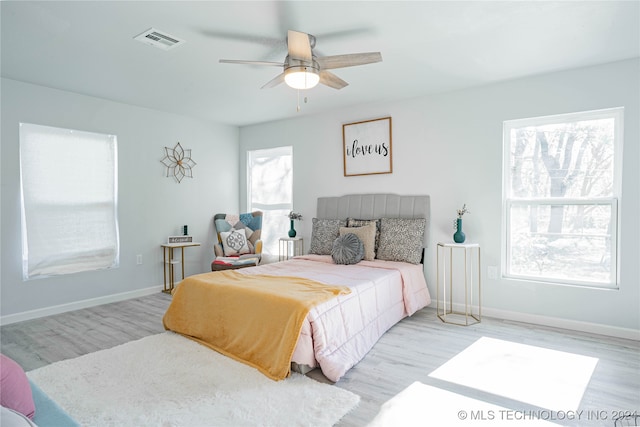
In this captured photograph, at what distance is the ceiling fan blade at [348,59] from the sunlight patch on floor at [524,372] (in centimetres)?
221

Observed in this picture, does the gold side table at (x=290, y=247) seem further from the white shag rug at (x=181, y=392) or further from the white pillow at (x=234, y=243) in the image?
the white shag rug at (x=181, y=392)

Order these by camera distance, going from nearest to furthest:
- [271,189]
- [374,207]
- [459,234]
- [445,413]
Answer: [445,413] → [459,234] → [374,207] → [271,189]

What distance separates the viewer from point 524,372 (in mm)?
2516

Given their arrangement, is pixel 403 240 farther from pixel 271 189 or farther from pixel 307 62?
pixel 271 189

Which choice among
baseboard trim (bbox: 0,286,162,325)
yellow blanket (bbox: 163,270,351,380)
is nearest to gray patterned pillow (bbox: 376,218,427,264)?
yellow blanket (bbox: 163,270,351,380)

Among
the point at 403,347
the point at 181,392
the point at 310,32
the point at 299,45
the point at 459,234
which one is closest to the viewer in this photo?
the point at 181,392

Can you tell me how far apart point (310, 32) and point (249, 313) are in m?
2.09

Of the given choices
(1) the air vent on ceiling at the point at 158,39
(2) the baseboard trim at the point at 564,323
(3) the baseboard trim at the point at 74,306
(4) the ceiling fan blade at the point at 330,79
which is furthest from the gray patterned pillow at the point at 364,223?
(3) the baseboard trim at the point at 74,306

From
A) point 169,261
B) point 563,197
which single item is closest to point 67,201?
point 169,261

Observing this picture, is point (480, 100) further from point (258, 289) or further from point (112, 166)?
point (112, 166)

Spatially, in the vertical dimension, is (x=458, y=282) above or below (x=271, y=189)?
below

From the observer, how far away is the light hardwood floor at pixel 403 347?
86.6 inches

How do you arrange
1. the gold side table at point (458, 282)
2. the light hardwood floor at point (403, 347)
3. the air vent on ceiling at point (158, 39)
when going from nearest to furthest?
1. the light hardwood floor at point (403, 347)
2. the air vent on ceiling at point (158, 39)
3. the gold side table at point (458, 282)

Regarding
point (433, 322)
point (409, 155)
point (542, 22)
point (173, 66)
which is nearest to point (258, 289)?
point (433, 322)
